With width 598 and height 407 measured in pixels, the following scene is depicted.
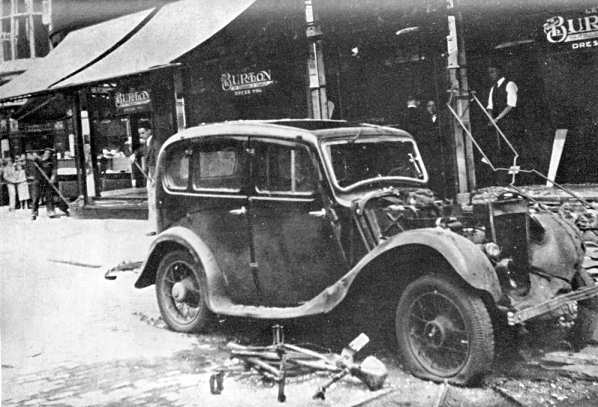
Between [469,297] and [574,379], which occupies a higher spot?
[469,297]

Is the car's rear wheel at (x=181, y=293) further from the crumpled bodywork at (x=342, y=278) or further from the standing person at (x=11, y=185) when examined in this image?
the standing person at (x=11, y=185)

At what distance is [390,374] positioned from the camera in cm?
443

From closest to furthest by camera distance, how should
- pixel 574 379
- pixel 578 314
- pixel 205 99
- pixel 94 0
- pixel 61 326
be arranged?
pixel 574 379, pixel 578 314, pixel 61 326, pixel 205 99, pixel 94 0

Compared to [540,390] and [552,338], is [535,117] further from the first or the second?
[540,390]

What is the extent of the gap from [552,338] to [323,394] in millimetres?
2081

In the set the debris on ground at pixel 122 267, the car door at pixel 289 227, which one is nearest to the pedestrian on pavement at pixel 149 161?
the debris on ground at pixel 122 267

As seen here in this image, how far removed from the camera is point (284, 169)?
5.10 meters

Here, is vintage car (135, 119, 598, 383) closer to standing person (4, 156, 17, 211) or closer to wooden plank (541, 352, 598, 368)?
wooden plank (541, 352, 598, 368)

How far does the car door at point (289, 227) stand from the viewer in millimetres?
4859

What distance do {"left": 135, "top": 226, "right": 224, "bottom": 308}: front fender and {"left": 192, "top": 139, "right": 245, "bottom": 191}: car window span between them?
442 mm

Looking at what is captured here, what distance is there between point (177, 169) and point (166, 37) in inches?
300

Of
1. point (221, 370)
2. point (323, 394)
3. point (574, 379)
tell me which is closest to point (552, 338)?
point (574, 379)

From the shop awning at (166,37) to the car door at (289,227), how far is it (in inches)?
267

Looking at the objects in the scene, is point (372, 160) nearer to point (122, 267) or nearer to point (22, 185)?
point (122, 267)
